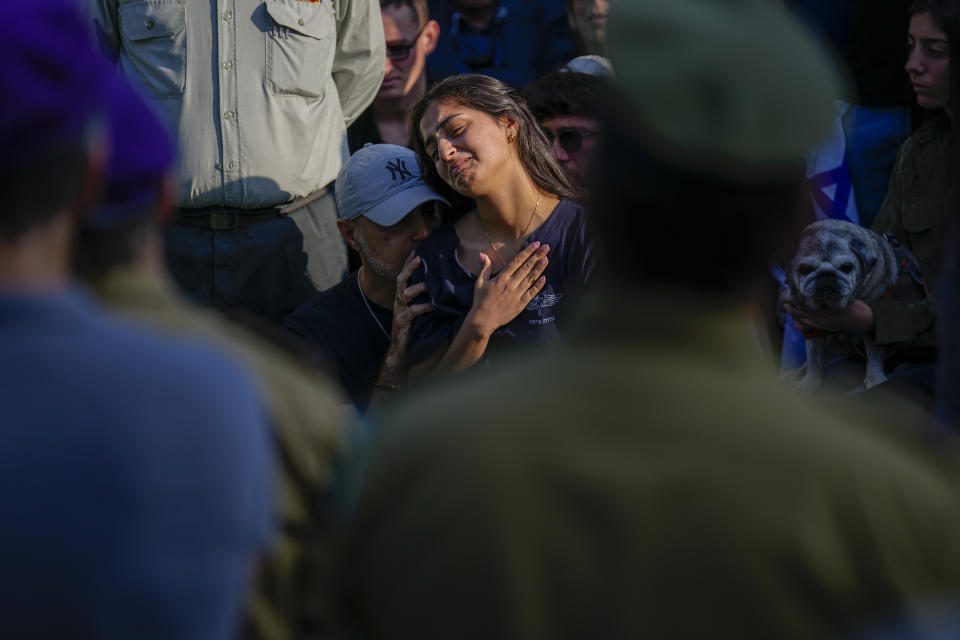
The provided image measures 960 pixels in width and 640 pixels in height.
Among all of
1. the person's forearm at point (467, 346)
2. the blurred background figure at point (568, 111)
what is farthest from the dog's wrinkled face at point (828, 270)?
the person's forearm at point (467, 346)

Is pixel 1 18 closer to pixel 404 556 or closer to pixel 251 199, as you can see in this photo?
pixel 404 556

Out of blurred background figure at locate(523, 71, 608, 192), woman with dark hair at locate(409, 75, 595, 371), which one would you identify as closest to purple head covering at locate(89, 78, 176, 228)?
woman with dark hair at locate(409, 75, 595, 371)

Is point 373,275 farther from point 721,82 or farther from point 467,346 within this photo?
point 721,82

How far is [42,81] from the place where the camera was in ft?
3.60

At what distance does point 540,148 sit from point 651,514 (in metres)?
2.96

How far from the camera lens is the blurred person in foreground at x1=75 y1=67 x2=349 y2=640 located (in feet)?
4.03

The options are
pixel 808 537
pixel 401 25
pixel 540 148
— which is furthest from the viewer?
pixel 401 25

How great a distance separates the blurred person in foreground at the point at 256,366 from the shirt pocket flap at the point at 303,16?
2.90 m

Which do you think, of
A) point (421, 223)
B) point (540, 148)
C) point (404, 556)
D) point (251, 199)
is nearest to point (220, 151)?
point (251, 199)

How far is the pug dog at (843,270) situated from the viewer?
3.62 metres

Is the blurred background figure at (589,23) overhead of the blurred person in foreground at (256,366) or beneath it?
beneath

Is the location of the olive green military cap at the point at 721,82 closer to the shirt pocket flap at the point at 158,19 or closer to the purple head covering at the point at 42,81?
the purple head covering at the point at 42,81

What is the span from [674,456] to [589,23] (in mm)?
Answer: 4058

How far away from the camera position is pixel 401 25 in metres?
4.93
